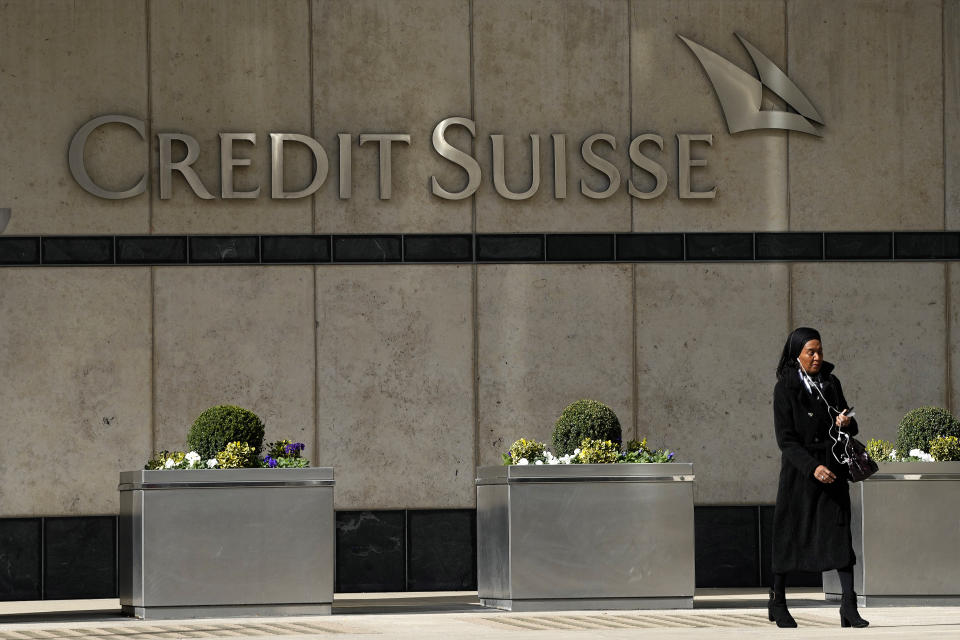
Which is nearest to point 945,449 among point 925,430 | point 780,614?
point 925,430

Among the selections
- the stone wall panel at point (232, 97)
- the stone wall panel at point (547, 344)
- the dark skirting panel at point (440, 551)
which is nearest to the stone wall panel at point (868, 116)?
the stone wall panel at point (547, 344)

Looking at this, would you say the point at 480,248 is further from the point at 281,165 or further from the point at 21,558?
the point at 21,558

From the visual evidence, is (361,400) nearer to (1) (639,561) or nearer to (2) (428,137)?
(2) (428,137)

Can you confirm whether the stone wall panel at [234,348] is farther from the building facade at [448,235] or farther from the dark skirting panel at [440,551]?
the dark skirting panel at [440,551]

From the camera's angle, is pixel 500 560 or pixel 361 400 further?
pixel 361 400

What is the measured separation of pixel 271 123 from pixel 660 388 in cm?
441

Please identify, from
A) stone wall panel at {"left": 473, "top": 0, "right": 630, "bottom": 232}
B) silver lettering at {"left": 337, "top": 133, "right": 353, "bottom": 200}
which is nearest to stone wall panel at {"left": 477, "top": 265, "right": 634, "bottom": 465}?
stone wall panel at {"left": 473, "top": 0, "right": 630, "bottom": 232}

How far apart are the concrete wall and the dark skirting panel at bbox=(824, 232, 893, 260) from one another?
121 millimetres

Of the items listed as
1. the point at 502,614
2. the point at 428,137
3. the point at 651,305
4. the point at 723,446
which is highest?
the point at 428,137

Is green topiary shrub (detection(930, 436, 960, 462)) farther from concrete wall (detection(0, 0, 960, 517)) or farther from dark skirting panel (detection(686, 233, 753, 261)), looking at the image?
dark skirting panel (detection(686, 233, 753, 261))

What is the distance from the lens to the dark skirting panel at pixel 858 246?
1597 cm

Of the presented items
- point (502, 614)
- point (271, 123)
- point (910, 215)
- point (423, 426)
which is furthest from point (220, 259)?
point (910, 215)

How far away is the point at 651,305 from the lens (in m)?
15.8

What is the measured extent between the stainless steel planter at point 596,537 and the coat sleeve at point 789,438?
159cm
